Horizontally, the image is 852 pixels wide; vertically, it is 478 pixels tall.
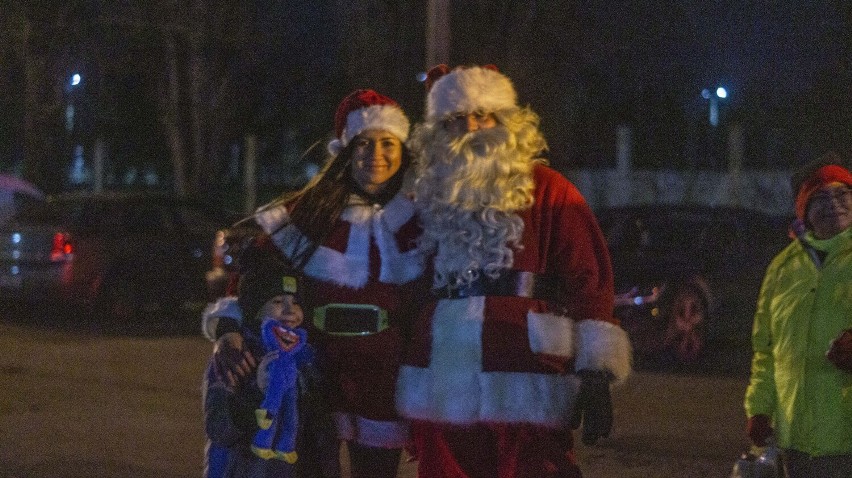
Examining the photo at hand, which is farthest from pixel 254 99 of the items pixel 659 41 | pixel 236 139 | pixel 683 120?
pixel 659 41

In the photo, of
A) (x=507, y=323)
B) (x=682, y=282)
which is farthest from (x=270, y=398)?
(x=682, y=282)

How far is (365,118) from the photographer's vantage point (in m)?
4.46

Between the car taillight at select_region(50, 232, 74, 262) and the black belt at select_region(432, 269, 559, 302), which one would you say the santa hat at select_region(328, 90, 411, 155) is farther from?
the car taillight at select_region(50, 232, 74, 262)

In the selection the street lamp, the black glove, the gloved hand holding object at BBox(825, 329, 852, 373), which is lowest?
the black glove

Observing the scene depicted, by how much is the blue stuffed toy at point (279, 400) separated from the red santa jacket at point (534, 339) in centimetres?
47

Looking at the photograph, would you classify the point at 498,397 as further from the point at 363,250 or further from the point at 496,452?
the point at 363,250

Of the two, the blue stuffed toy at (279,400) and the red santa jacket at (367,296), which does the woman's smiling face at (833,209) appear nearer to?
the red santa jacket at (367,296)

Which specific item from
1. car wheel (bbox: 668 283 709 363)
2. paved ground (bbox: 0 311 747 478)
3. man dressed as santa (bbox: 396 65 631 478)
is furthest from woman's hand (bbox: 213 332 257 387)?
car wheel (bbox: 668 283 709 363)

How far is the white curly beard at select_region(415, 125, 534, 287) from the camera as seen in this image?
3883 mm

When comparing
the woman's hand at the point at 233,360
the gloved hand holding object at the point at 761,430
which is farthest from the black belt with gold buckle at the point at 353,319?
the gloved hand holding object at the point at 761,430

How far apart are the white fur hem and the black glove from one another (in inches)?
2.1

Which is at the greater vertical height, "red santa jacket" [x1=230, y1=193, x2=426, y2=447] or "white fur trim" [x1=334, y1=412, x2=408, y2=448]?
"red santa jacket" [x1=230, y1=193, x2=426, y2=447]

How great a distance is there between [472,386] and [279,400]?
705mm

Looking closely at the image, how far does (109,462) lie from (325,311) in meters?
3.57
